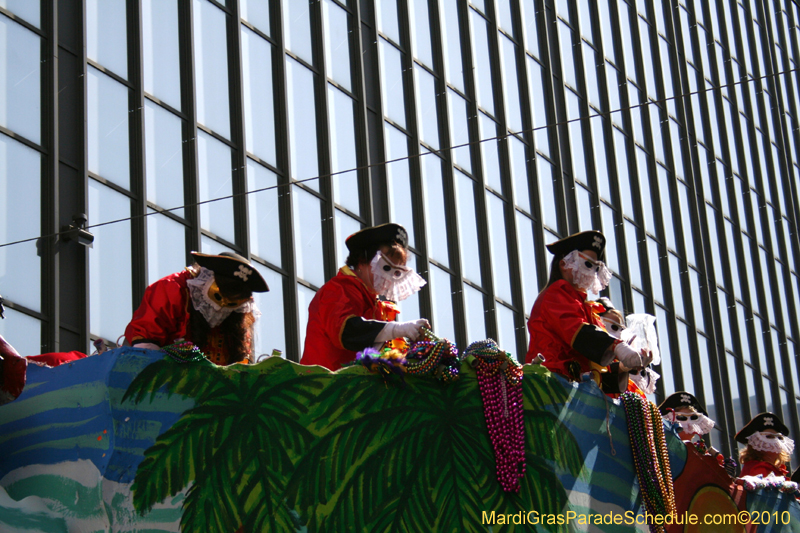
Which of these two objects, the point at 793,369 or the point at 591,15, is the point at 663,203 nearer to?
the point at 591,15

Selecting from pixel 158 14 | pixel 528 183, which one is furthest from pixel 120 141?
pixel 528 183

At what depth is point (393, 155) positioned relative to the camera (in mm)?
16953

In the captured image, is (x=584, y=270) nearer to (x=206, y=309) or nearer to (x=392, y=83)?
(x=206, y=309)

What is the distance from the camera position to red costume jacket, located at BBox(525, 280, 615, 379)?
6.97 m

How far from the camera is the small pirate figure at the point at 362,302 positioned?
6457 mm

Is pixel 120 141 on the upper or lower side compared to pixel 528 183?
lower

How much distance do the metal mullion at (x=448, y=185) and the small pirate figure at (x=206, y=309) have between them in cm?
1030

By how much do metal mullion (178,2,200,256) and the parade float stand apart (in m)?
7.10

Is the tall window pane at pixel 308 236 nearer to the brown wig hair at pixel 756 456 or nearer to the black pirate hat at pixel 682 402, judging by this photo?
the black pirate hat at pixel 682 402

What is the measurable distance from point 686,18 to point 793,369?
9204mm

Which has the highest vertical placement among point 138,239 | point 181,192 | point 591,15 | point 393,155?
point 591,15

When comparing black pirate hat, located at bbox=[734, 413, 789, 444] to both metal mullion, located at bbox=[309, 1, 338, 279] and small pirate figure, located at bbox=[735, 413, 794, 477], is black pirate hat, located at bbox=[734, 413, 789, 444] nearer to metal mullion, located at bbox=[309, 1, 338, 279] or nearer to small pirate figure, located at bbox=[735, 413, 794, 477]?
small pirate figure, located at bbox=[735, 413, 794, 477]

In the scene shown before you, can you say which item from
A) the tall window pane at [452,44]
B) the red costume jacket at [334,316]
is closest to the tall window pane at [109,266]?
the red costume jacket at [334,316]

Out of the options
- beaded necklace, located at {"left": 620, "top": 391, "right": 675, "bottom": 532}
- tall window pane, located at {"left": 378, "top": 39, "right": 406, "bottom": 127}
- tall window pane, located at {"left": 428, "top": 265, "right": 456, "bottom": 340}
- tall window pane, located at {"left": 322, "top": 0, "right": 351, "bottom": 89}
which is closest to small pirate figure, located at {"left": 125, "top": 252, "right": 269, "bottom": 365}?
beaded necklace, located at {"left": 620, "top": 391, "right": 675, "bottom": 532}
